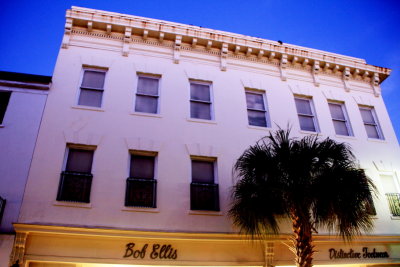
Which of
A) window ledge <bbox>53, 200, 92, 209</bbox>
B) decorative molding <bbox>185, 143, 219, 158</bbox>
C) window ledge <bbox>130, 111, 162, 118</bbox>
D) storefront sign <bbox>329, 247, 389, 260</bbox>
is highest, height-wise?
window ledge <bbox>130, 111, 162, 118</bbox>

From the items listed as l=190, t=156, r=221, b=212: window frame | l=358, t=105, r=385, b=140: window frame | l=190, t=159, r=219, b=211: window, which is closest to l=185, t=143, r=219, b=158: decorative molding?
l=190, t=156, r=221, b=212: window frame

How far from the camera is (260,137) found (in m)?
12.1

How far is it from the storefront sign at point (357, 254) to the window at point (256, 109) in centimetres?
510

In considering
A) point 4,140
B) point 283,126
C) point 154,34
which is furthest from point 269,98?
point 4,140

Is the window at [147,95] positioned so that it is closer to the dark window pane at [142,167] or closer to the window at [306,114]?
the dark window pane at [142,167]

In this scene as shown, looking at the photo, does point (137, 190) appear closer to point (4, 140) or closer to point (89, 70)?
point (4, 140)

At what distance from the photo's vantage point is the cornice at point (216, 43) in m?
12.5

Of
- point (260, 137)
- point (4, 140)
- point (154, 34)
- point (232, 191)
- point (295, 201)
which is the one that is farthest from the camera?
point (154, 34)

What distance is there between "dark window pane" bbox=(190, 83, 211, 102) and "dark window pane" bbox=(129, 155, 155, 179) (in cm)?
324

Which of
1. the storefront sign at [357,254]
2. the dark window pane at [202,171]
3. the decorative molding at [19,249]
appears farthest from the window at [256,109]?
the decorative molding at [19,249]

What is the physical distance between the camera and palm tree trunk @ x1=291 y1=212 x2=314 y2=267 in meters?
8.48

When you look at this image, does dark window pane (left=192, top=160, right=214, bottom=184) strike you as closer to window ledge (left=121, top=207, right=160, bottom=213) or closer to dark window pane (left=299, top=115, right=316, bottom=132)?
window ledge (left=121, top=207, right=160, bottom=213)

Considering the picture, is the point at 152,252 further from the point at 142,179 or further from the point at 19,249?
the point at 19,249

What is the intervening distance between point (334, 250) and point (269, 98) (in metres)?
6.13
